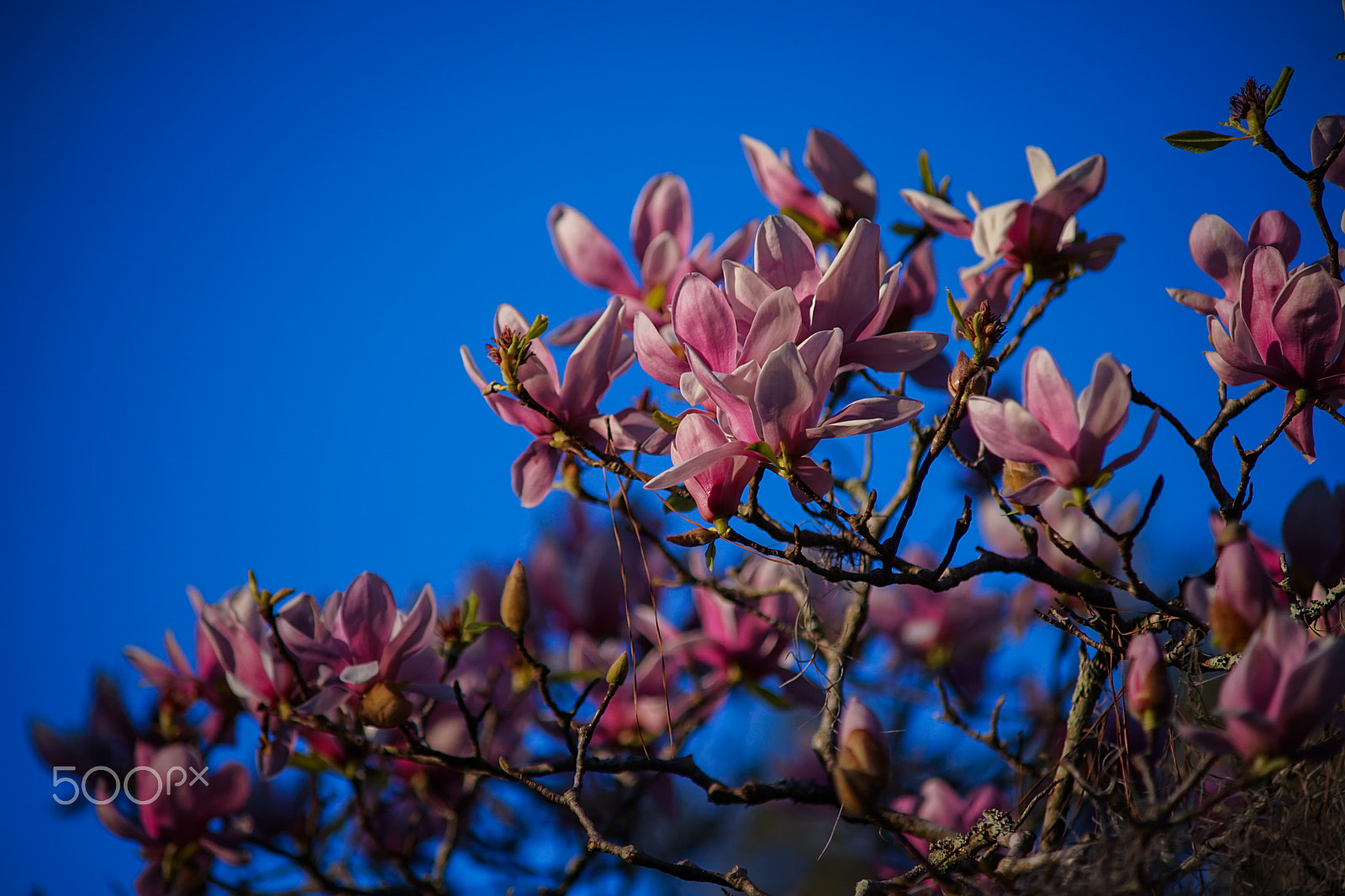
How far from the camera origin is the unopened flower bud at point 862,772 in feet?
3.25

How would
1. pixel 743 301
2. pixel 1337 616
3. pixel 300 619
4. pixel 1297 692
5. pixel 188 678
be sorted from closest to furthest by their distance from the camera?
1. pixel 1297 692
2. pixel 743 301
3. pixel 1337 616
4. pixel 300 619
5. pixel 188 678

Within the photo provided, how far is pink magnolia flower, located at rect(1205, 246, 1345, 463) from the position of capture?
1041 millimetres

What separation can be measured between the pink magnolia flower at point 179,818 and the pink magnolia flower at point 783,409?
1099 mm

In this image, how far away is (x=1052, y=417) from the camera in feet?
3.56

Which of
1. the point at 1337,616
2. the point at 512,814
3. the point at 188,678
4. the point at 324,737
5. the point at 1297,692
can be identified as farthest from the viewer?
the point at 512,814

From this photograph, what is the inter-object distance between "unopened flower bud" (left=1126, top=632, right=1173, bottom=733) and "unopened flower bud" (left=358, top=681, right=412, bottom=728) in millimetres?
871

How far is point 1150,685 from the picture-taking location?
0.90 m

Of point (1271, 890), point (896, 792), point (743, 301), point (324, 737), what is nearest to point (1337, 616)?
point (1271, 890)

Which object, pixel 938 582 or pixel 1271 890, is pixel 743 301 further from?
pixel 1271 890

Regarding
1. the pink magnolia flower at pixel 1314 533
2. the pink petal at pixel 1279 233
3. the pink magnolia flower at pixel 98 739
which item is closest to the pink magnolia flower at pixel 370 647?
the pink magnolia flower at pixel 98 739

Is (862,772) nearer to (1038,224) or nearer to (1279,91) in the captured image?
(1038,224)

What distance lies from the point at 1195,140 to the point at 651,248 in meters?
0.73

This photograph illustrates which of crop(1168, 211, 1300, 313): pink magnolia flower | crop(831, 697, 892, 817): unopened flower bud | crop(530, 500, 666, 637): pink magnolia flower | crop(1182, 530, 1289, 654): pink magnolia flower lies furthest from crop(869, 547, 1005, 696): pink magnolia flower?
crop(1182, 530, 1289, 654): pink magnolia flower

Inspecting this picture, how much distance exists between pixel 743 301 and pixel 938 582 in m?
0.35
